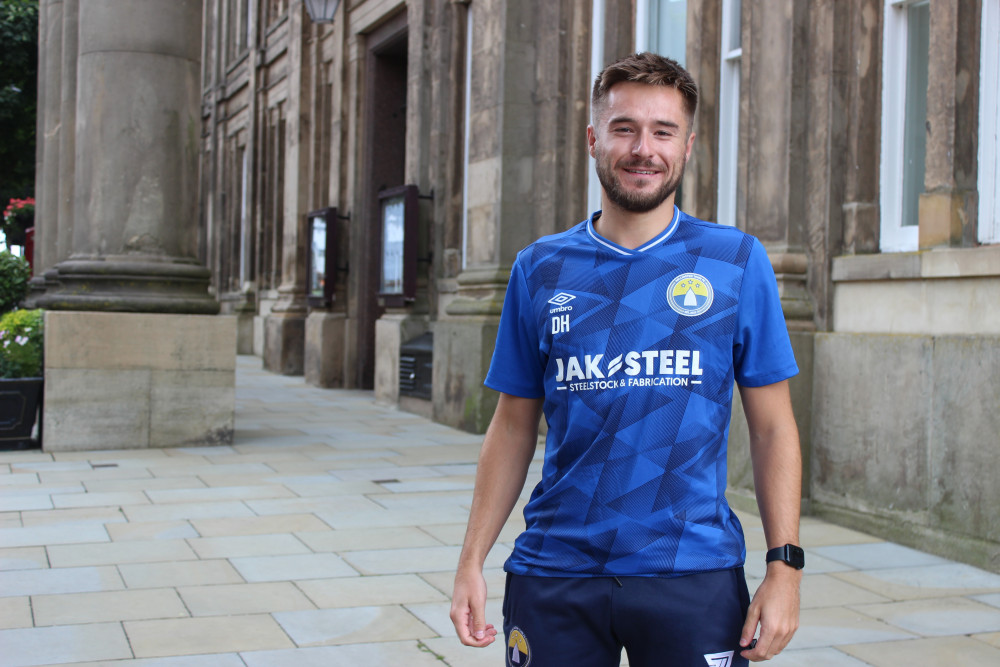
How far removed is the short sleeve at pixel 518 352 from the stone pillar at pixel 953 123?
4.79 meters

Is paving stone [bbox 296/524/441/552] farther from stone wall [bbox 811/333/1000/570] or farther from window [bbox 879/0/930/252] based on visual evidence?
window [bbox 879/0/930/252]

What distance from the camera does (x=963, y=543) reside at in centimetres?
578

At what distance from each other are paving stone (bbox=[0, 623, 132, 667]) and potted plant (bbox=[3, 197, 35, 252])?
26.7 m

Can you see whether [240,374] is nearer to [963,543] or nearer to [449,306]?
[449,306]

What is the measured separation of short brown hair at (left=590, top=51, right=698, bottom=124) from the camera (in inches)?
78.5

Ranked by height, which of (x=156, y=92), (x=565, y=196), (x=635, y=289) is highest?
(x=156, y=92)

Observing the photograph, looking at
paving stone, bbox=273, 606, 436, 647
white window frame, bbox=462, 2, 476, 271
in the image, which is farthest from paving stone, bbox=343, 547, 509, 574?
white window frame, bbox=462, 2, 476, 271

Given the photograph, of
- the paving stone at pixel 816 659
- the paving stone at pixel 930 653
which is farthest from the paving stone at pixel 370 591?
the paving stone at pixel 930 653

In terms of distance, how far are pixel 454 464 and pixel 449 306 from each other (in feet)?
9.69

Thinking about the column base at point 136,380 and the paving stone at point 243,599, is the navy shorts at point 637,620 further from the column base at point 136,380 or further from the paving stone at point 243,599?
the column base at point 136,380

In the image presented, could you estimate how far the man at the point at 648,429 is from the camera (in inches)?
75.5

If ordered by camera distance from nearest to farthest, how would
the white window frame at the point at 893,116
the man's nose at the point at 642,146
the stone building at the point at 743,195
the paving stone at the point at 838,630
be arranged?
the man's nose at the point at 642,146 < the paving stone at the point at 838,630 < the stone building at the point at 743,195 < the white window frame at the point at 893,116

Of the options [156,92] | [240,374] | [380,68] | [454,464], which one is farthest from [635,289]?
[240,374]

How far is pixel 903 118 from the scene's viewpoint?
22.7ft
